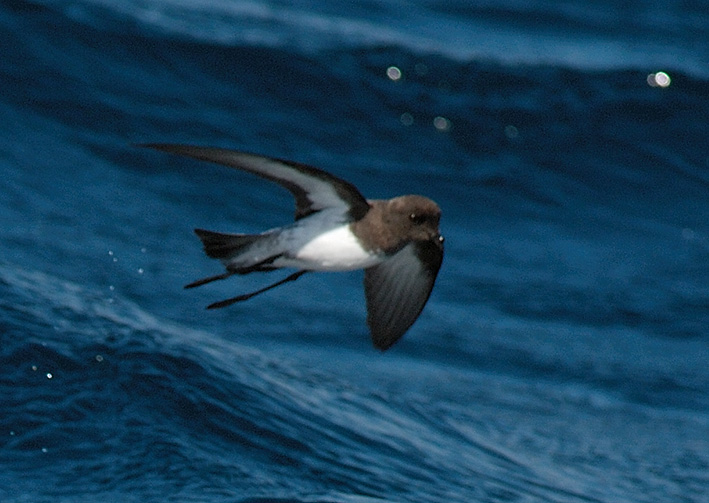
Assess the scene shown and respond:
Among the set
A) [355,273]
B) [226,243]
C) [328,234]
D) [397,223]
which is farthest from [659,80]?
[226,243]

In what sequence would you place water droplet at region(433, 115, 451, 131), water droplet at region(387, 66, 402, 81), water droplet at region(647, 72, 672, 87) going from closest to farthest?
water droplet at region(433, 115, 451, 131)
water droplet at region(387, 66, 402, 81)
water droplet at region(647, 72, 672, 87)

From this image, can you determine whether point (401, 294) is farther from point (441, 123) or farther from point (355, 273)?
point (441, 123)

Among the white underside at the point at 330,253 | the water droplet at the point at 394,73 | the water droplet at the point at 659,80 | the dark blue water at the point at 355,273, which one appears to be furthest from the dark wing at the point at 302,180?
the water droplet at the point at 659,80

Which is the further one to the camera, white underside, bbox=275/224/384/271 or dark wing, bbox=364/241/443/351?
dark wing, bbox=364/241/443/351

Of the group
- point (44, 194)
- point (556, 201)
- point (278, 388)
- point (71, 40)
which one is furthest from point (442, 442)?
point (71, 40)

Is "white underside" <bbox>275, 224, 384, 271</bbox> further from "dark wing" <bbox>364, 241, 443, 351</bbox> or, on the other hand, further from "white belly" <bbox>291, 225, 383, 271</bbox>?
"dark wing" <bbox>364, 241, 443, 351</bbox>

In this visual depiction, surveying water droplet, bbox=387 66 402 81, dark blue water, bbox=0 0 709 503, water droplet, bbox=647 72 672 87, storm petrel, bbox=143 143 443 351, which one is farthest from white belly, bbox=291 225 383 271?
water droplet, bbox=647 72 672 87

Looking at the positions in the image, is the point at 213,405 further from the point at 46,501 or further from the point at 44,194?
the point at 44,194
